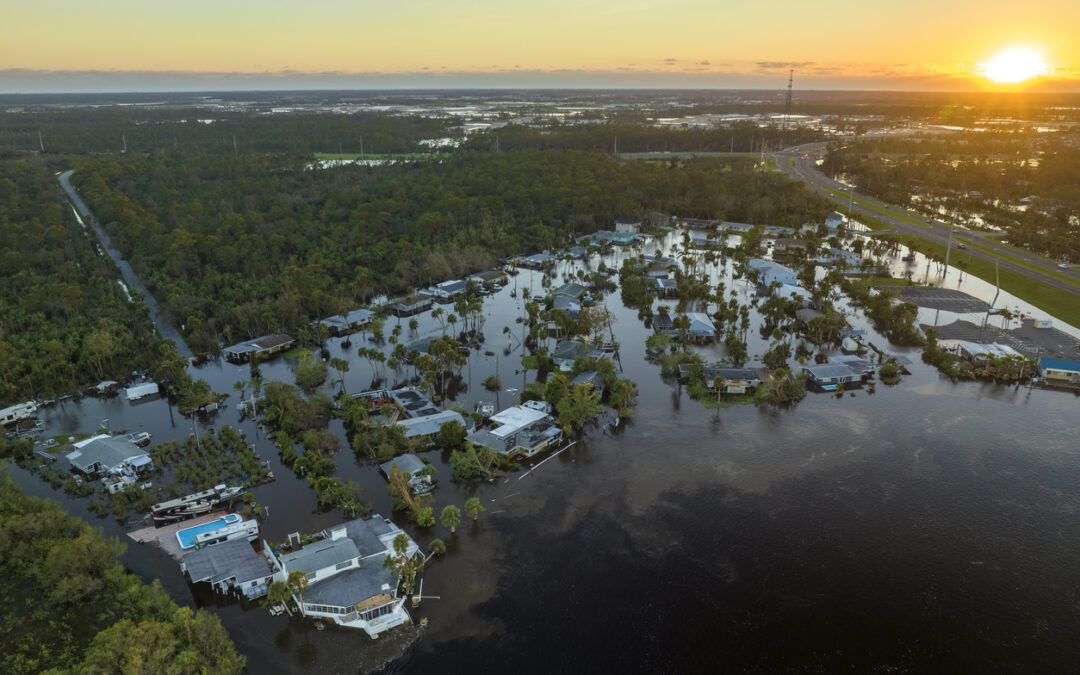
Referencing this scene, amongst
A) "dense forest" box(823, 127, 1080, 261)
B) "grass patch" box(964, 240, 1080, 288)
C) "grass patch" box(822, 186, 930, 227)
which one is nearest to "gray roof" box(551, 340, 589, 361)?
"grass patch" box(964, 240, 1080, 288)

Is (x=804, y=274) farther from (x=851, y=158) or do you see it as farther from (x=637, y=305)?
(x=851, y=158)

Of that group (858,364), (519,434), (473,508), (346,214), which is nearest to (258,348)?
(519,434)

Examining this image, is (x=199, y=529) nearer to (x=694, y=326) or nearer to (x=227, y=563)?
(x=227, y=563)

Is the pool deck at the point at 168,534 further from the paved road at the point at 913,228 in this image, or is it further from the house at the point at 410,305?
the paved road at the point at 913,228

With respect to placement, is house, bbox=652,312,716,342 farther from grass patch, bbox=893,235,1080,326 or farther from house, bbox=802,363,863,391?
grass patch, bbox=893,235,1080,326

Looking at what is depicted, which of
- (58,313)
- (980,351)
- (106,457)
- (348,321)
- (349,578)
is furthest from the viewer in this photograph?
(348,321)

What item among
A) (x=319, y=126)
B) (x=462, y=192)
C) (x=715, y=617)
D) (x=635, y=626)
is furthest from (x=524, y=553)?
(x=319, y=126)

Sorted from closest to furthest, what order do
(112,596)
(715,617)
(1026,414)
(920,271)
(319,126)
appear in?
(112,596)
(715,617)
(1026,414)
(920,271)
(319,126)
